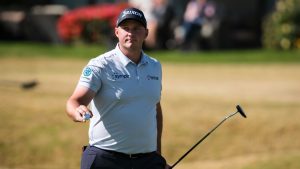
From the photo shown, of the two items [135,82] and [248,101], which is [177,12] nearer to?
[248,101]

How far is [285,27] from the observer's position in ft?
82.8

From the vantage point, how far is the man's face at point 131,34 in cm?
567

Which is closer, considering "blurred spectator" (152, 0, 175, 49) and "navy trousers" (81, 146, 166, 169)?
"navy trousers" (81, 146, 166, 169)

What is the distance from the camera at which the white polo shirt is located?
565 centimetres

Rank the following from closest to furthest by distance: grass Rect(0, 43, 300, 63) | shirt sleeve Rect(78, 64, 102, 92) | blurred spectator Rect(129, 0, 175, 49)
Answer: shirt sleeve Rect(78, 64, 102, 92) < grass Rect(0, 43, 300, 63) < blurred spectator Rect(129, 0, 175, 49)

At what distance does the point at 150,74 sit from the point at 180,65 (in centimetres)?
1613

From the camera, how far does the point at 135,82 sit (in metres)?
5.71

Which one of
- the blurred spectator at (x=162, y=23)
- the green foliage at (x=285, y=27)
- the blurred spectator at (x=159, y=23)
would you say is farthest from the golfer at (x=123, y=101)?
the green foliage at (x=285, y=27)

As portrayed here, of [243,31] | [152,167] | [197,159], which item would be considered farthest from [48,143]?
[243,31]

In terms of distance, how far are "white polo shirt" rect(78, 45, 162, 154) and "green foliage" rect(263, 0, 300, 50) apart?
64.9 feet

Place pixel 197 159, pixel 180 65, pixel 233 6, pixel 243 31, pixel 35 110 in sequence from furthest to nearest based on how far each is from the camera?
pixel 233 6
pixel 243 31
pixel 180 65
pixel 35 110
pixel 197 159

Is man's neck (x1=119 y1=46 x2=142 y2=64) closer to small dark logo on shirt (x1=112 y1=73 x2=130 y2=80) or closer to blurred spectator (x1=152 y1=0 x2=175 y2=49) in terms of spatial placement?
small dark logo on shirt (x1=112 y1=73 x2=130 y2=80)

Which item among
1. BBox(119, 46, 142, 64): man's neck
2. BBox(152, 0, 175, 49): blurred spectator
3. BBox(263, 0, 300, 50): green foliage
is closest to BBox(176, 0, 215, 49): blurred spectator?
BBox(152, 0, 175, 49): blurred spectator

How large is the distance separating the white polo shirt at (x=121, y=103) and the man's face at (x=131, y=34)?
102mm
